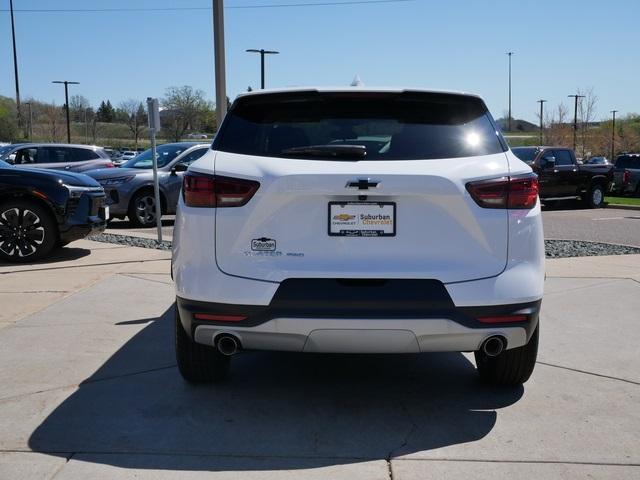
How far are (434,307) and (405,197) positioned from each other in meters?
0.56

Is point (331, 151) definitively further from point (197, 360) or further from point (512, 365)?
point (512, 365)

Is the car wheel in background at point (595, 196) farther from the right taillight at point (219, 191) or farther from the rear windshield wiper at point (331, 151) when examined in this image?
the right taillight at point (219, 191)

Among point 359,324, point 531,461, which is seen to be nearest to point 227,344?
point 359,324

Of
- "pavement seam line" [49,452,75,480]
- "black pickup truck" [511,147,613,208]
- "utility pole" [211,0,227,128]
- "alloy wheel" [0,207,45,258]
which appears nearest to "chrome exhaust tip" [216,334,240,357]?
"pavement seam line" [49,452,75,480]

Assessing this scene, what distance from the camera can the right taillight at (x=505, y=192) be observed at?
372cm

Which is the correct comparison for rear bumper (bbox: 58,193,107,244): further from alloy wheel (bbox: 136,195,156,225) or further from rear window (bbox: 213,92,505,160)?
rear window (bbox: 213,92,505,160)

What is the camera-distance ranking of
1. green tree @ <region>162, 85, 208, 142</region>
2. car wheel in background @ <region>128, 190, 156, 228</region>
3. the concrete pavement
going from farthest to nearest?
green tree @ <region>162, 85, 208, 142</region>, car wheel in background @ <region>128, 190, 156, 228</region>, the concrete pavement

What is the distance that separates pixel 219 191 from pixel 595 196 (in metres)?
19.8

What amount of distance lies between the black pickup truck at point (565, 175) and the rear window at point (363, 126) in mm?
16430

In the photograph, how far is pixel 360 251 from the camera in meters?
3.66

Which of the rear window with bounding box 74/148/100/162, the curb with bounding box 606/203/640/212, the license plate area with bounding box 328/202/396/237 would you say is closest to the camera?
the license plate area with bounding box 328/202/396/237

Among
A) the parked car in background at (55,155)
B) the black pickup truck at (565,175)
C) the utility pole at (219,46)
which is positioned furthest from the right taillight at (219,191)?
the black pickup truck at (565,175)

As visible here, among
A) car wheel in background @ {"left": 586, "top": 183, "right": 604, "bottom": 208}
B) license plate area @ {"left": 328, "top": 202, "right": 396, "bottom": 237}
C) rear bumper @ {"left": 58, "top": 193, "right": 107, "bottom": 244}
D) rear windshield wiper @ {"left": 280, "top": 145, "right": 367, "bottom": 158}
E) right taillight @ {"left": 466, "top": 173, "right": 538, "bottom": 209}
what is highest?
rear windshield wiper @ {"left": 280, "top": 145, "right": 367, "bottom": 158}

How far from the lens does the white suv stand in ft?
11.9
